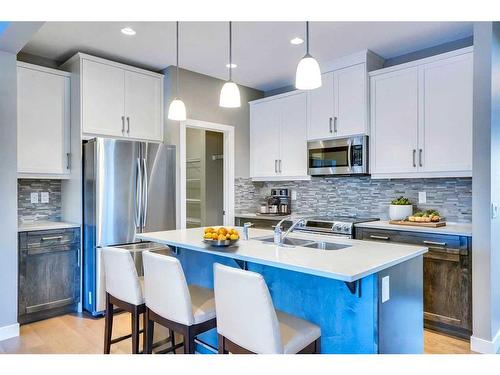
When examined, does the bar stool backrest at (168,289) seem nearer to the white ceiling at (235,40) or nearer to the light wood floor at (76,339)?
the light wood floor at (76,339)

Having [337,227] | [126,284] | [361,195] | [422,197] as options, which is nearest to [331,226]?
[337,227]

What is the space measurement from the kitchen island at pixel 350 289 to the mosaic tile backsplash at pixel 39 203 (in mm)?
2309

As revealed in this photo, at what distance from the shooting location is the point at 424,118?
3.51 m

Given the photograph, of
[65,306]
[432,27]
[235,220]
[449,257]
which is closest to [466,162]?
[449,257]

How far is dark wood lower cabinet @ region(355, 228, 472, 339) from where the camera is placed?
296 centimetres

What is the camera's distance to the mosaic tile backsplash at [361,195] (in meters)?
3.58

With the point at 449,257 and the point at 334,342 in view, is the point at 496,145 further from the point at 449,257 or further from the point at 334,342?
the point at 334,342

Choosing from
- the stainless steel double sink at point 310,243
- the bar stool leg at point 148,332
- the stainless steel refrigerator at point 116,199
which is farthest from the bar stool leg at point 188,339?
the stainless steel refrigerator at point 116,199

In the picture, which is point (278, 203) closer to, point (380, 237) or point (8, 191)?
point (380, 237)

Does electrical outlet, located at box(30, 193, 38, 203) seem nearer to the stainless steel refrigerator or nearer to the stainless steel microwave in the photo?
the stainless steel refrigerator

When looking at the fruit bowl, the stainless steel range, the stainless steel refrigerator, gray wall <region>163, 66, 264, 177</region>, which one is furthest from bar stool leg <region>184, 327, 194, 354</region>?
gray wall <region>163, 66, 264, 177</region>

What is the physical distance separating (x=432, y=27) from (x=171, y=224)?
3.13m

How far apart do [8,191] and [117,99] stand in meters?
1.44

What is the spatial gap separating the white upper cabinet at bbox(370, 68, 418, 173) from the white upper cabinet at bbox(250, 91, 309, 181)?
91 cm
